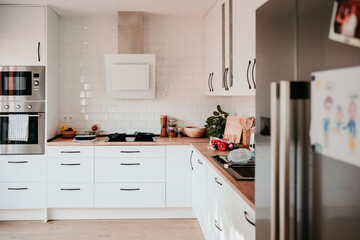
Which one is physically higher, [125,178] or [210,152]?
[210,152]

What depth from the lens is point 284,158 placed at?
33.8 inches

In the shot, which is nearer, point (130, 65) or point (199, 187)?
point (199, 187)

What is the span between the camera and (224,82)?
11.1 feet

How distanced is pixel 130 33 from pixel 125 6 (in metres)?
0.33

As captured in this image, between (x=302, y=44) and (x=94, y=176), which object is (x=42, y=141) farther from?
(x=302, y=44)

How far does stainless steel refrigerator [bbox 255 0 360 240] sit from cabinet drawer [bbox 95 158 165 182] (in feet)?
9.87

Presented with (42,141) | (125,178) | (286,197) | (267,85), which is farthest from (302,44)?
(42,141)

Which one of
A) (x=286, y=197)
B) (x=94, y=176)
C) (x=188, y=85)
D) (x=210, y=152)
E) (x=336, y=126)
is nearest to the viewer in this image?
(x=336, y=126)

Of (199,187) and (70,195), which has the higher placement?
(199,187)

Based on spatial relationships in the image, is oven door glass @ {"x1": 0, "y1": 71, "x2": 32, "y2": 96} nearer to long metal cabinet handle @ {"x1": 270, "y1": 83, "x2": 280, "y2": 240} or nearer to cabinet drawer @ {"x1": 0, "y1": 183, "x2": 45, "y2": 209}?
cabinet drawer @ {"x1": 0, "y1": 183, "x2": 45, "y2": 209}

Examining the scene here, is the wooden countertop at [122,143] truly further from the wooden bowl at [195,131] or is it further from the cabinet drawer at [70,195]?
the cabinet drawer at [70,195]

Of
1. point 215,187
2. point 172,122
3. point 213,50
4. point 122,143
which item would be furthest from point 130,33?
point 215,187

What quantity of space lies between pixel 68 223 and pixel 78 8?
2.53 m

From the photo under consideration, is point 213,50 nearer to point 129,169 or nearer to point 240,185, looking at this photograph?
point 129,169
